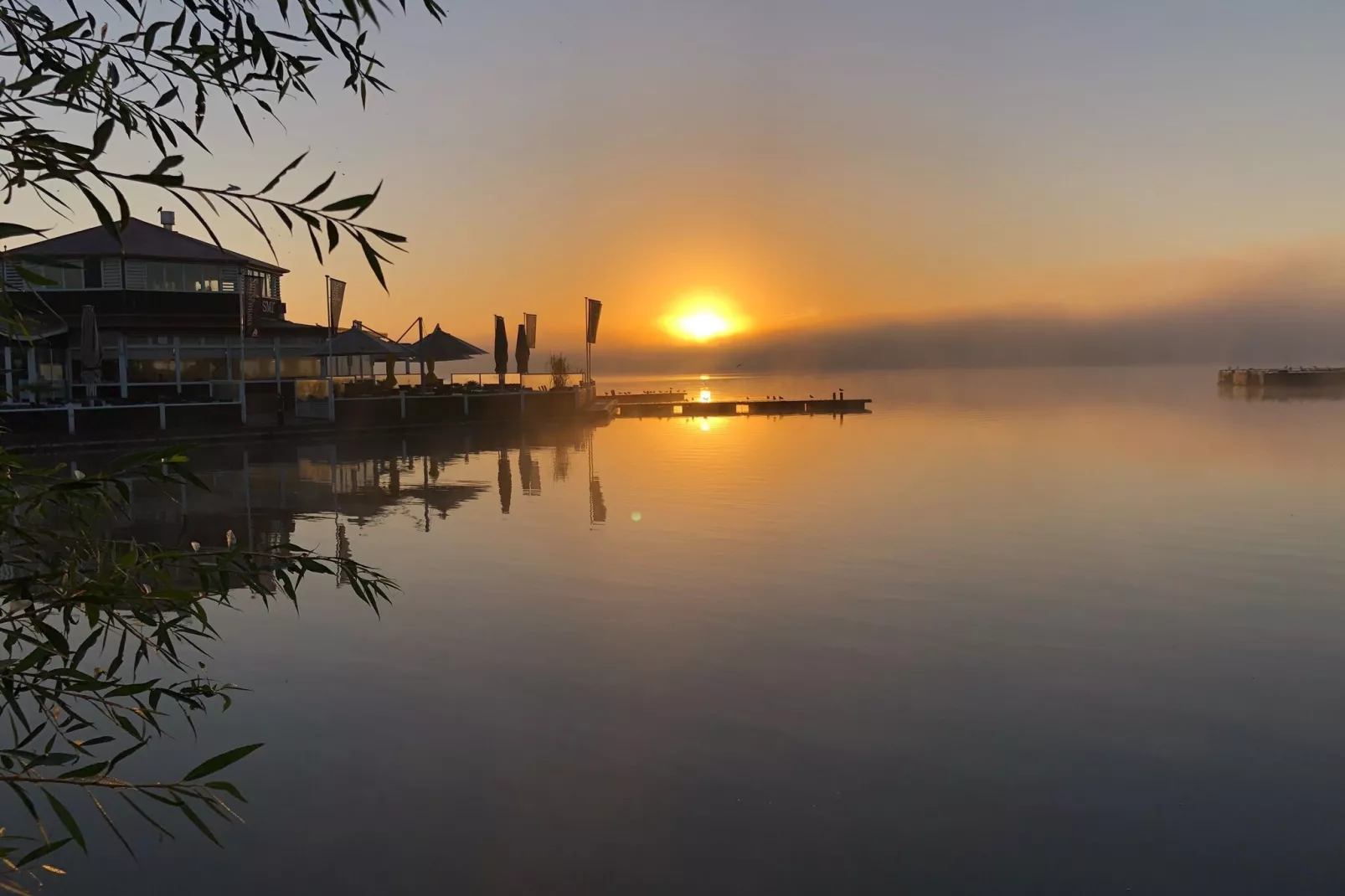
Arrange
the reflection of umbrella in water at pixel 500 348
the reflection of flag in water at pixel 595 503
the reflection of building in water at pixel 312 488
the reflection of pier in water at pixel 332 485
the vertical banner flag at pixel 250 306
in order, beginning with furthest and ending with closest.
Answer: the reflection of umbrella in water at pixel 500 348 < the vertical banner flag at pixel 250 306 < the reflection of flag in water at pixel 595 503 < the reflection of pier in water at pixel 332 485 < the reflection of building in water at pixel 312 488

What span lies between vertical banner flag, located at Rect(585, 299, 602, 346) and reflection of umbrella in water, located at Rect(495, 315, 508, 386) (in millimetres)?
5449

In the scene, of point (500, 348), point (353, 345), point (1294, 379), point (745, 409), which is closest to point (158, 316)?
point (353, 345)

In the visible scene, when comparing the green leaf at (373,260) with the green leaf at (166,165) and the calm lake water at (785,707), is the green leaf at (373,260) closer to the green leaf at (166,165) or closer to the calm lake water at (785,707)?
the green leaf at (166,165)

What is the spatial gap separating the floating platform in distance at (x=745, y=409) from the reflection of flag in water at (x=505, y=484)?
24.7 meters

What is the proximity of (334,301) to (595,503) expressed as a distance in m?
20.4

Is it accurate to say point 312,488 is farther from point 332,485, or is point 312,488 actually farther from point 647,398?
point 647,398

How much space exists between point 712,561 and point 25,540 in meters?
9.59

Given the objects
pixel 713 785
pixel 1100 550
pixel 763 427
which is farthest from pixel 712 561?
pixel 763 427

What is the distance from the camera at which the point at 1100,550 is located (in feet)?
40.8

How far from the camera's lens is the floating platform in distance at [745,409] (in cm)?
4962

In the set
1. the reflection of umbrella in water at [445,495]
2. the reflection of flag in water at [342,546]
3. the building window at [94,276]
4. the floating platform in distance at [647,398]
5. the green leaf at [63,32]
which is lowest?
the reflection of flag in water at [342,546]

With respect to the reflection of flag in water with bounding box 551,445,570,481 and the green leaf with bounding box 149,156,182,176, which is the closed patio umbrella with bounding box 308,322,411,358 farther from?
the green leaf with bounding box 149,156,182,176

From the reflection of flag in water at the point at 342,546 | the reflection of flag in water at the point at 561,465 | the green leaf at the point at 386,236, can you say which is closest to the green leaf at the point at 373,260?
the green leaf at the point at 386,236

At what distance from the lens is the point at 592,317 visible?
4322cm
